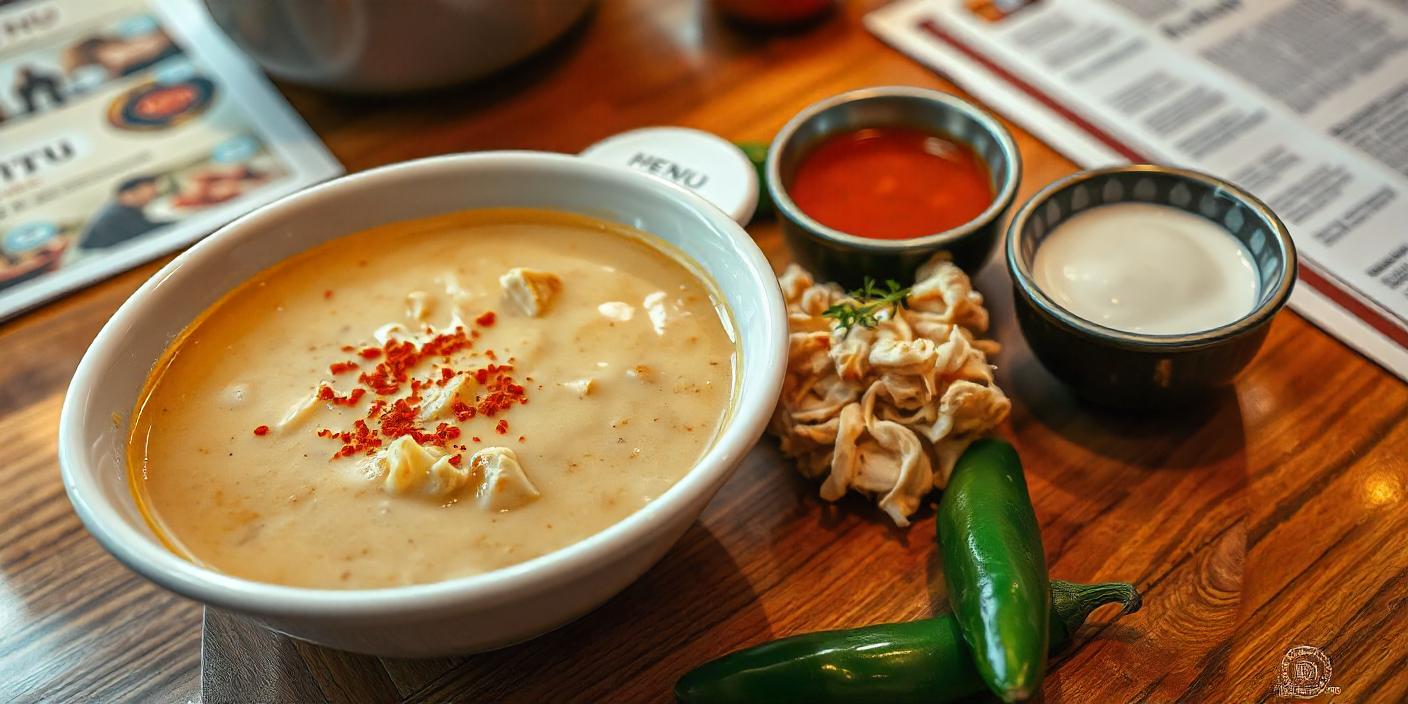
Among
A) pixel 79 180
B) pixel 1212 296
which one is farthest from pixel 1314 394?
pixel 79 180

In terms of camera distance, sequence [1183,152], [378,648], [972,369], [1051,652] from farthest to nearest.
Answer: [1183,152], [972,369], [1051,652], [378,648]

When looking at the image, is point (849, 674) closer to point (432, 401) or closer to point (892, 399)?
point (892, 399)

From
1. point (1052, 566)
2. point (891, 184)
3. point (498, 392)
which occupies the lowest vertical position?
point (1052, 566)

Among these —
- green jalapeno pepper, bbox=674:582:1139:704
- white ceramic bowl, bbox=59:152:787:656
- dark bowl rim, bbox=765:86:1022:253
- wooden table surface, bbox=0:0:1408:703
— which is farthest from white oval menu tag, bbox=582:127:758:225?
green jalapeno pepper, bbox=674:582:1139:704

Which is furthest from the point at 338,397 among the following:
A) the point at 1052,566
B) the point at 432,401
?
the point at 1052,566

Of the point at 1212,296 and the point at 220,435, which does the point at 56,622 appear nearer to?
the point at 220,435
